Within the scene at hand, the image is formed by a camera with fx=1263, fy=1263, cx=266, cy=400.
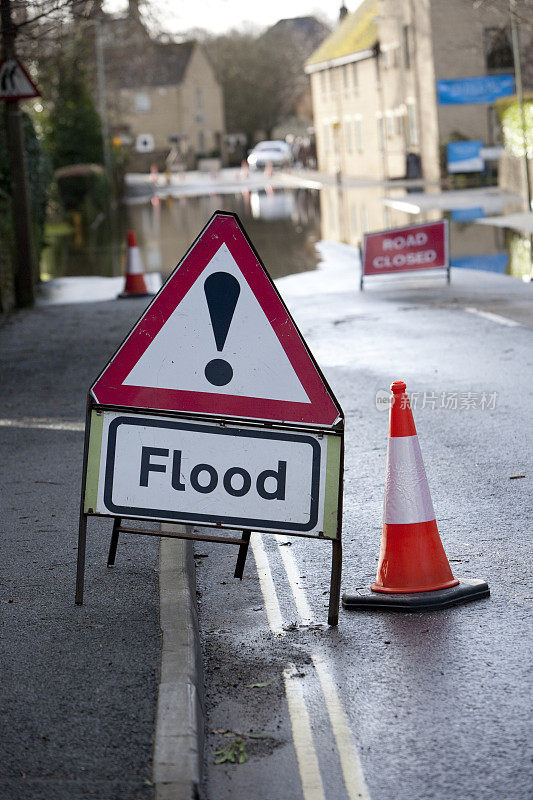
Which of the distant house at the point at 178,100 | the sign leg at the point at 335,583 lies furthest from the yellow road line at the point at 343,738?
the distant house at the point at 178,100

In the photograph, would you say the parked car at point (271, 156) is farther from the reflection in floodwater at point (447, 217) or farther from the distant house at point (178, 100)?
the reflection in floodwater at point (447, 217)

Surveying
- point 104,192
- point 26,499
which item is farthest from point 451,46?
point 26,499

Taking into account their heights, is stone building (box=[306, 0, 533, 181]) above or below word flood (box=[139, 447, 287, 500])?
above

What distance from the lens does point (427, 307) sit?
15383 mm

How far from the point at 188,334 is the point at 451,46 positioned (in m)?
44.5

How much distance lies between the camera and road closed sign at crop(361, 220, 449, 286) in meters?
17.1

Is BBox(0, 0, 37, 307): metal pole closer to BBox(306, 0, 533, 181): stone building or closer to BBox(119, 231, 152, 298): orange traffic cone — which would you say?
BBox(119, 231, 152, 298): orange traffic cone

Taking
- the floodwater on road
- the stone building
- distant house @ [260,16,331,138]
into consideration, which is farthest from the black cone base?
distant house @ [260,16,331,138]

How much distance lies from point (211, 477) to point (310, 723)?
1263 millimetres

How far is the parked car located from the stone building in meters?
13.5

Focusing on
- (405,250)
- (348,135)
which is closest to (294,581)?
(405,250)

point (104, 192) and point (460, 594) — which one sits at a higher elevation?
point (104, 192)

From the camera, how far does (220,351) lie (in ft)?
16.8

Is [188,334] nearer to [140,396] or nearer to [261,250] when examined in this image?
[140,396]
